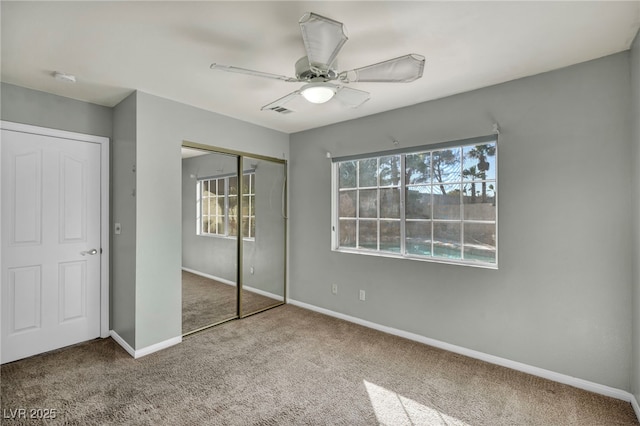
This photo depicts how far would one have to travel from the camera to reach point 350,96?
7.33 feet

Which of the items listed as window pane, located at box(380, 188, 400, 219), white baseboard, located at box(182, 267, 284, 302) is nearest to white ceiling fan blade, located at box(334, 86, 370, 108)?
window pane, located at box(380, 188, 400, 219)

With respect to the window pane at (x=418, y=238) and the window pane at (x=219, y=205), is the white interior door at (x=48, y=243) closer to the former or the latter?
the window pane at (x=219, y=205)

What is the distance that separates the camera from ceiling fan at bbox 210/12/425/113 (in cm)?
140

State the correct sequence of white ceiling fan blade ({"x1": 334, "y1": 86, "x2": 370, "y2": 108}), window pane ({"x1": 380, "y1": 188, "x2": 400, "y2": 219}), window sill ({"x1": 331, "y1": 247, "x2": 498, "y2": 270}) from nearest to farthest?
white ceiling fan blade ({"x1": 334, "y1": 86, "x2": 370, "y2": 108}) → window sill ({"x1": 331, "y1": 247, "x2": 498, "y2": 270}) → window pane ({"x1": 380, "y1": 188, "x2": 400, "y2": 219})

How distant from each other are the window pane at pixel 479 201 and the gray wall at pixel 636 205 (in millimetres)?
906

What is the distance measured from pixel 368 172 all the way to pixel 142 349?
3.02 metres

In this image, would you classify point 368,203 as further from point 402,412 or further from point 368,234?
point 402,412

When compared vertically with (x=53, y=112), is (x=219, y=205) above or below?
below

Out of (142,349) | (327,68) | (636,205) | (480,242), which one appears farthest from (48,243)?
(636,205)

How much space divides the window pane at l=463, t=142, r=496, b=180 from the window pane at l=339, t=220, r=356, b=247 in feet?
4.84

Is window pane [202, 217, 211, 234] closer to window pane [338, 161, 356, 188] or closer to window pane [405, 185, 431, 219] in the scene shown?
window pane [338, 161, 356, 188]

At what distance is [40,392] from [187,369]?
1013 mm

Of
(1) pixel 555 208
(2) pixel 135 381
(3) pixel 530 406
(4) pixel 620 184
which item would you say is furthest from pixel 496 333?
(2) pixel 135 381

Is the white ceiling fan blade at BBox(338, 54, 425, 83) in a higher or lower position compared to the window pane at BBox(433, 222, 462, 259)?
higher
